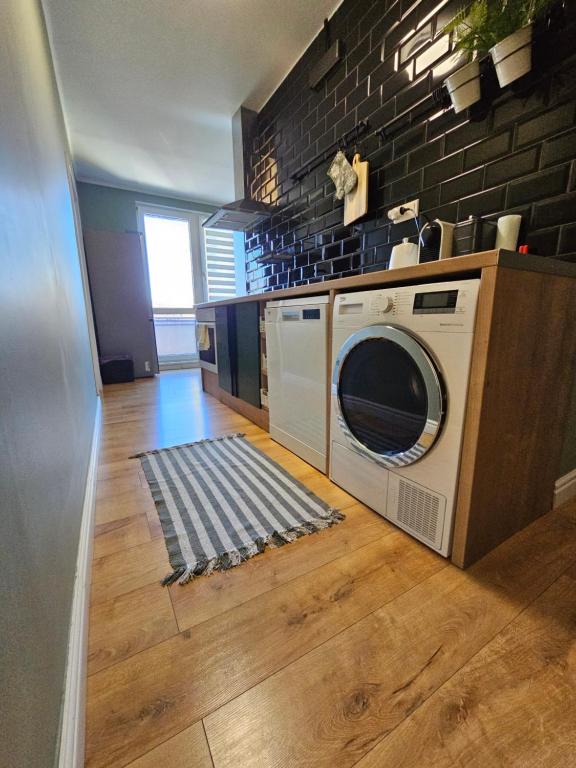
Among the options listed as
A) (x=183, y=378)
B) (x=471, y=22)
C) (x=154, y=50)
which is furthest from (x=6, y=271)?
(x=183, y=378)

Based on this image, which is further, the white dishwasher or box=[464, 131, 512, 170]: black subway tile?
the white dishwasher

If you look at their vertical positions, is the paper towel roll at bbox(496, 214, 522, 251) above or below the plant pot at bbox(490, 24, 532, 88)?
below

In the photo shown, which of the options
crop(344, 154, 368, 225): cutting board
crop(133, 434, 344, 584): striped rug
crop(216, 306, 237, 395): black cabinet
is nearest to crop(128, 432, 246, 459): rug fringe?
crop(133, 434, 344, 584): striped rug

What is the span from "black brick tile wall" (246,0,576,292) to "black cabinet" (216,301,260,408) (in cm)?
60

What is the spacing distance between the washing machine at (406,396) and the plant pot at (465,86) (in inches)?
32.8

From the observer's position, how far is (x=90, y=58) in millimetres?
2178

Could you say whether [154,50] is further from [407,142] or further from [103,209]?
[103,209]

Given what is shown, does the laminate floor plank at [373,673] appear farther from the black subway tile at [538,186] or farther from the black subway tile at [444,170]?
the black subway tile at [444,170]

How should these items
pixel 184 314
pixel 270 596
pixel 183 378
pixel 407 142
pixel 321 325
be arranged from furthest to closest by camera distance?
pixel 184 314, pixel 183 378, pixel 407 142, pixel 321 325, pixel 270 596

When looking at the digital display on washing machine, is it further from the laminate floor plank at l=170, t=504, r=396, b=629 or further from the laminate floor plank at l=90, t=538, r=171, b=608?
the laminate floor plank at l=90, t=538, r=171, b=608

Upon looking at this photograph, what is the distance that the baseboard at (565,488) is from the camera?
1206mm

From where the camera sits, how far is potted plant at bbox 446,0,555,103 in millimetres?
972

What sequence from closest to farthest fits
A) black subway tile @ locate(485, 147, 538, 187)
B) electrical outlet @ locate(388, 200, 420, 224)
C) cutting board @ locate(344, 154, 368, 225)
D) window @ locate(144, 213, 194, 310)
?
black subway tile @ locate(485, 147, 538, 187)
electrical outlet @ locate(388, 200, 420, 224)
cutting board @ locate(344, 154, 368, 225)
window @ locate(144, 213, 194, 310)

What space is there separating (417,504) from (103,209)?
16.4 ft
